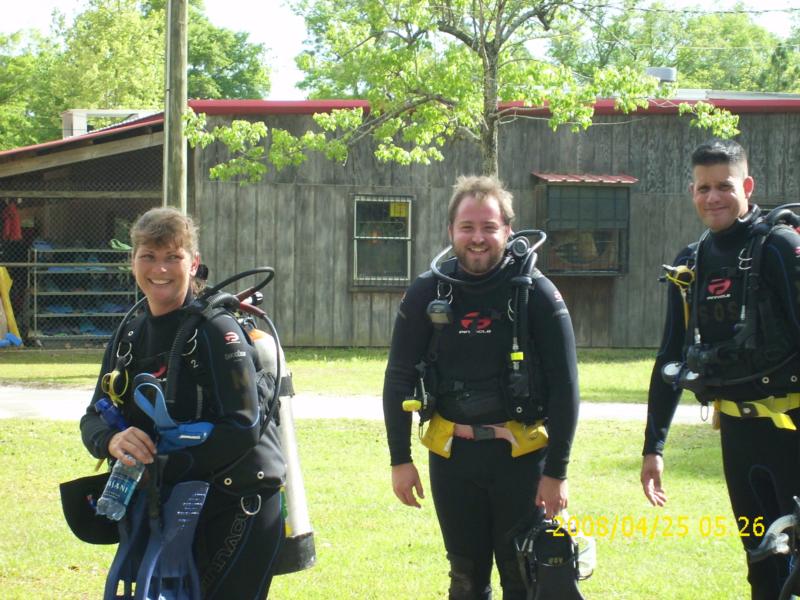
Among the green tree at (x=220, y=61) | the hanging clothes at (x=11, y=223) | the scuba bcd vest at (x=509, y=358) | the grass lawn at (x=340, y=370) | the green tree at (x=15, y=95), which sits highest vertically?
the green tree at (x=220, y=61)

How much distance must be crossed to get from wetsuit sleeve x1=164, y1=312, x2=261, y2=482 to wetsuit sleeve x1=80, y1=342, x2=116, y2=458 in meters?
0.23

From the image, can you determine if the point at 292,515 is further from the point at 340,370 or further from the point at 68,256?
the point at 68,256

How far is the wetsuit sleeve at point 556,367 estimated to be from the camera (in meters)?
3.68

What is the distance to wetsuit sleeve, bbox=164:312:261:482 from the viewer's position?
344cm

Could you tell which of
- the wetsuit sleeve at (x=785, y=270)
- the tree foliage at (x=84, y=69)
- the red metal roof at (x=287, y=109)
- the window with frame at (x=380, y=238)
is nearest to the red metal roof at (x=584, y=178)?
the red metal roof at (x=287, y=109)

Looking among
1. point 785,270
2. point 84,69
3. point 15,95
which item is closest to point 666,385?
point 785,270

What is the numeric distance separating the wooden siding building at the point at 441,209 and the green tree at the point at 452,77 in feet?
9.35

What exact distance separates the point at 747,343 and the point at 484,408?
100 cm

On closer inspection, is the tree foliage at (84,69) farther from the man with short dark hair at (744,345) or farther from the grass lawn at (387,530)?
the man with short dark hair at (744,345)

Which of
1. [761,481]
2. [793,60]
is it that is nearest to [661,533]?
[761,481]

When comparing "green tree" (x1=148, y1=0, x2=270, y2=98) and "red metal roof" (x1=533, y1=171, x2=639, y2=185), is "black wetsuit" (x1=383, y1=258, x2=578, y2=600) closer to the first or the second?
"red metal roof" (x1=533, y1=171, x2=639, y2=185)

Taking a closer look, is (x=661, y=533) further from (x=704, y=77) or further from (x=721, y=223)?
(x=704, y=77)

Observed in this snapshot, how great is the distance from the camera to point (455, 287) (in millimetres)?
3893

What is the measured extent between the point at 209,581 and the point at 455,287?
1.35m
